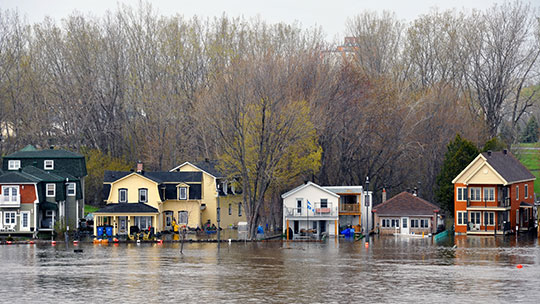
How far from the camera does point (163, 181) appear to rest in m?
94.0

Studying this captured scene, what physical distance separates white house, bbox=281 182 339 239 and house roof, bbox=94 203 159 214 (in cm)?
1225

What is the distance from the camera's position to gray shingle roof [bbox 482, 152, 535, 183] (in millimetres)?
89312

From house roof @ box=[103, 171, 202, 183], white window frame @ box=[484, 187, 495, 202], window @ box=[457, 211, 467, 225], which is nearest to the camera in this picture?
white window frame @ box=[484, 187, 495, 202]

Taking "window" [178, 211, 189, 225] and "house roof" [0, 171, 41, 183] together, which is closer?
"house roof" [0, 171, 41, 183]

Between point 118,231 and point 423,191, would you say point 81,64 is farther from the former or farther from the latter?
point 423,191

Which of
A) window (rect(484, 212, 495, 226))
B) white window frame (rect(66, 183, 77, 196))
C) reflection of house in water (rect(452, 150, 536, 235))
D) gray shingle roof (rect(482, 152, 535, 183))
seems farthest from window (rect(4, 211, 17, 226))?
gray shingle roof (rect(482, 152, 535, 183))

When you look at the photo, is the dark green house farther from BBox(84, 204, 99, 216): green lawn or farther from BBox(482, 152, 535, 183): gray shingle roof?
BBox(482, 152, 535, 183): gray shingle roof

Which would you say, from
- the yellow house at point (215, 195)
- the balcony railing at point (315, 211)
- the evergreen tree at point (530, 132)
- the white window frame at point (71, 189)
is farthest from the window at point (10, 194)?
the evergreen tree at point (530, 132)

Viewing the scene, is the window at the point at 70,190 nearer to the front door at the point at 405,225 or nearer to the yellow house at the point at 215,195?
the yellow house at the point at 215,195

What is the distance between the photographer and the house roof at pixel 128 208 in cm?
8825

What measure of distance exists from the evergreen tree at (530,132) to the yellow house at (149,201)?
65.0 metres

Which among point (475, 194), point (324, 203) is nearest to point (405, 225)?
point (475, 194)

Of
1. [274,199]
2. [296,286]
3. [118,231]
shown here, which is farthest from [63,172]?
[296,286]

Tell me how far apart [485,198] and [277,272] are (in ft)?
112
